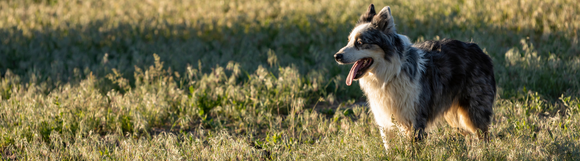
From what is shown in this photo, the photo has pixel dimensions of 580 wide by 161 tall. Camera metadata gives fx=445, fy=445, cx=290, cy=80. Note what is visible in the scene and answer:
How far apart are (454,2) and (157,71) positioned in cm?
713

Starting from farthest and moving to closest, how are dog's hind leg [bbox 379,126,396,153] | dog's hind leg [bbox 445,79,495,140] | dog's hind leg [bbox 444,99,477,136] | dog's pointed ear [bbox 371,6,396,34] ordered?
dog's hind leg [bbox 444,99,477,136] < dog's hind leg [bbox 445,79,495,140] < dog's hind leg [bbox 379,126,396,153] < dog's pointed ear [bbox 371,6,396,34]

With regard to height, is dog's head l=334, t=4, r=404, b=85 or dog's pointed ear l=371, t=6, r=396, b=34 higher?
dog's pointed ear l=371, t=6, r=396, b=34

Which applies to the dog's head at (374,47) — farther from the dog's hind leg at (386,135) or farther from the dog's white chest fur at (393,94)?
the dog's hind leg at (386,135)

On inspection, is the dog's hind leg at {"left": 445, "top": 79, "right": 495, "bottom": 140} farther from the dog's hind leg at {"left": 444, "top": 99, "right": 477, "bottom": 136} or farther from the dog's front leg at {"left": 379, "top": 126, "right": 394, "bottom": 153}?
the dog's front leg at {"left": 379, "top": 126, "right": 394, "bottom": 153}

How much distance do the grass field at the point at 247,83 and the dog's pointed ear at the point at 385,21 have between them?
0.95 metres

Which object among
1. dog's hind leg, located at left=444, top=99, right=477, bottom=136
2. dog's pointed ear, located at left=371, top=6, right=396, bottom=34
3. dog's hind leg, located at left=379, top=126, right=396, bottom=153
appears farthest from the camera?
dog's hind leg, located at left=444, top=99, right=477, bottom=136

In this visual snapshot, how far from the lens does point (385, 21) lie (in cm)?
371

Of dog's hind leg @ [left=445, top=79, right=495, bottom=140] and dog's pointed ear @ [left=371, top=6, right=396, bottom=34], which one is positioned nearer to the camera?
dog's pointed ear @ [left=371, top=6, right=396, bottom=34]

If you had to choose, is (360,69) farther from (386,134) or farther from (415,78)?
(386,134)

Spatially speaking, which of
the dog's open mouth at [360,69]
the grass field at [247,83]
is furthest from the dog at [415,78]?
the grass field at [247,83]

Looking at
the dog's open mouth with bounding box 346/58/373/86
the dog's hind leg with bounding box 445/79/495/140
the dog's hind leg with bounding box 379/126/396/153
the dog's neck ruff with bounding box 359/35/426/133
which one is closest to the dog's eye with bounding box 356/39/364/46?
the dog's open mouth with bounding box 346/58/373/86

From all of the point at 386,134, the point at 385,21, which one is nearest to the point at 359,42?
the point at 385,21

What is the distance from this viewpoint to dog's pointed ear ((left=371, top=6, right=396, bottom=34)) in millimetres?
3713

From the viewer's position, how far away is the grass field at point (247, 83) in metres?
4.25
